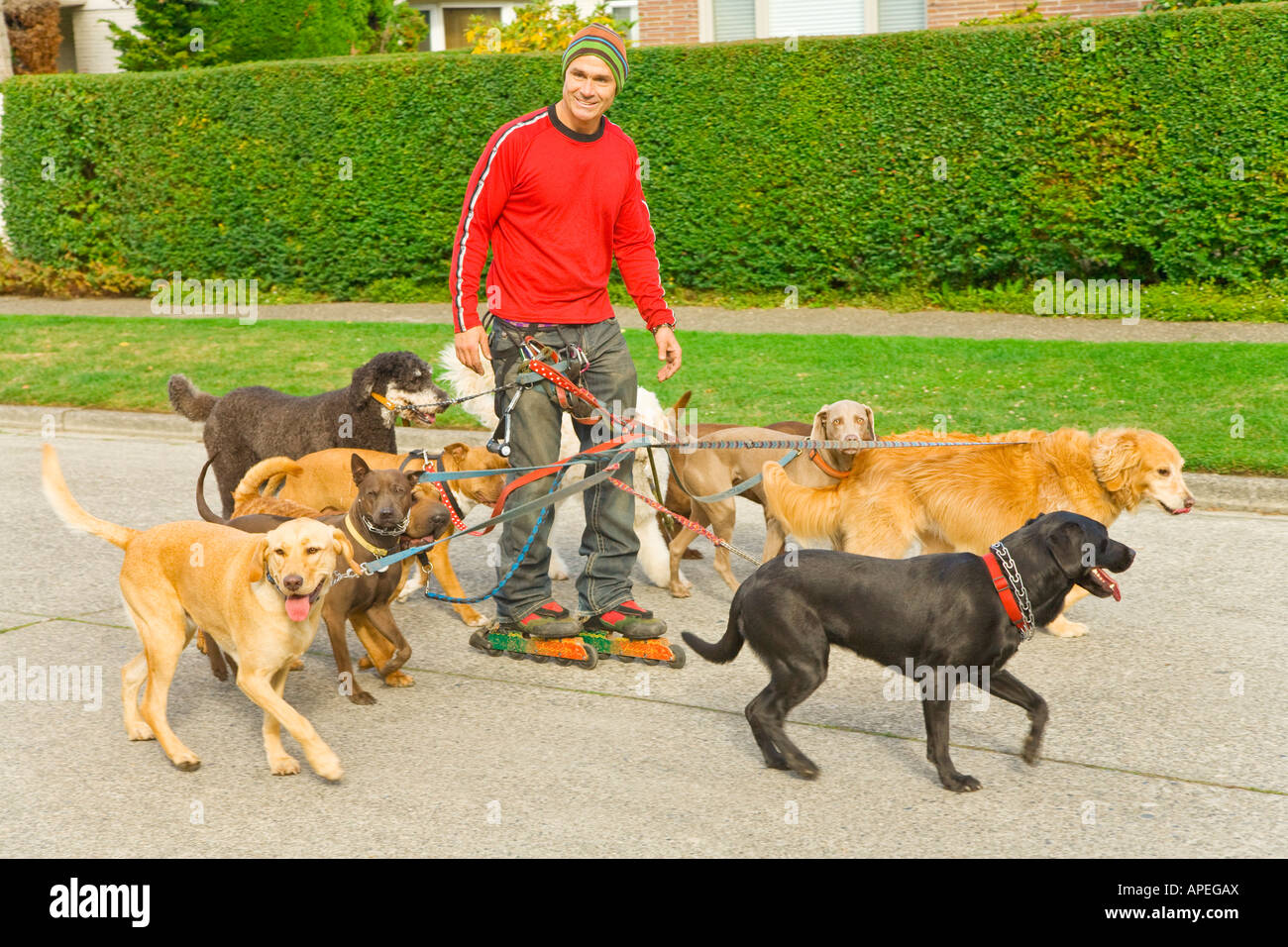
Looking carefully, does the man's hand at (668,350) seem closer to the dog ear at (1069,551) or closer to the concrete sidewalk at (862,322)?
the dog ear at (1069,551)

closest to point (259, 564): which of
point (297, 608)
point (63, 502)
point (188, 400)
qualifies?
point (297, 608)

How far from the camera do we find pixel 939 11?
1766 centimetres

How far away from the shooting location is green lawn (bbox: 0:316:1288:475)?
32.9 ft

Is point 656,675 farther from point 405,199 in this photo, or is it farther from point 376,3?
point 376,3

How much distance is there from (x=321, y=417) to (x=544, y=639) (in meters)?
2.22

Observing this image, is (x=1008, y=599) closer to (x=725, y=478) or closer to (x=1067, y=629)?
(x=1067, y=629)

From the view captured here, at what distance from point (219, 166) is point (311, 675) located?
45.5 ft

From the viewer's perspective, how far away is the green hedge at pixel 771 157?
13.4m

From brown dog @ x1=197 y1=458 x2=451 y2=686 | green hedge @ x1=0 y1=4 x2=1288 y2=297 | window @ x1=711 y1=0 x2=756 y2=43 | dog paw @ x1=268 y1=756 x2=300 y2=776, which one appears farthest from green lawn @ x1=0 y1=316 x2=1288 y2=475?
window @ x1=711 y1=0 x2=756 y2=43

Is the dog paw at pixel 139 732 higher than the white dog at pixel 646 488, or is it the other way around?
the white dog at pixel 646 488

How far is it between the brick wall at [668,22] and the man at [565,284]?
45.9ft

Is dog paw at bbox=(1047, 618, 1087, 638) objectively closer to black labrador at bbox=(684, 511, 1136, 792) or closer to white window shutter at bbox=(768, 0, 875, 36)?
black labrador at bbox=(684, 511, 1136, 792)

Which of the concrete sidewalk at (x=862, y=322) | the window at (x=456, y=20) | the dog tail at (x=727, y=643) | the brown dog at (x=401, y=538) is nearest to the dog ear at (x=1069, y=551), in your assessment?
the dog tail at (x=727, y=643)

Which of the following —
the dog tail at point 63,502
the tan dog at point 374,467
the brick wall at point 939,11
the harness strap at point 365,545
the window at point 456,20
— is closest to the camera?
the dog tail at point 63,502
